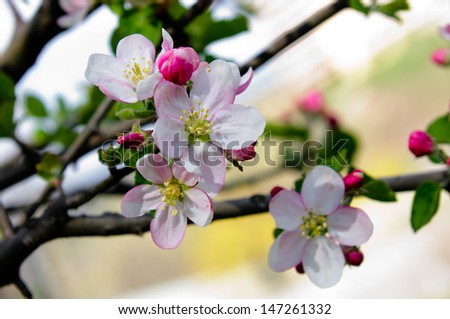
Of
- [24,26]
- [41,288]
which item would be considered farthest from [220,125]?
[41,288]

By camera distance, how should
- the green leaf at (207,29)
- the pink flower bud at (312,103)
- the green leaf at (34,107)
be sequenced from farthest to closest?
the pink flower bud at (312,103) → the green leaf at (34,107) → the green leaf at (207,29)

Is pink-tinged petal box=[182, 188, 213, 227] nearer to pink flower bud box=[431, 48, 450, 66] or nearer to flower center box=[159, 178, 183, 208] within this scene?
flower center box=[159, 178, 183, 208]

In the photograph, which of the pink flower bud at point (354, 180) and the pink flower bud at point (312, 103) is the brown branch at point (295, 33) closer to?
the pink flower bud at point (354, 180)

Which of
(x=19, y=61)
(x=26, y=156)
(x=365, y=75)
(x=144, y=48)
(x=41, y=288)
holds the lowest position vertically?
(x=365, y=75)

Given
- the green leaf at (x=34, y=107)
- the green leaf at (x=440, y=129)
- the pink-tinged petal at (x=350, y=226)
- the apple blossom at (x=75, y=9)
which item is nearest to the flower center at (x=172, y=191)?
the pink-tinged petal at (x=350, y=226)

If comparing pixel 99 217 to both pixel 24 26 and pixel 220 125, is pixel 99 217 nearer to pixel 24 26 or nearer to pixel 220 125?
pixel 220 125

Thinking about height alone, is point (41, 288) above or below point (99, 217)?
below

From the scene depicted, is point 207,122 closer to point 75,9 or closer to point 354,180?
point 354,180
